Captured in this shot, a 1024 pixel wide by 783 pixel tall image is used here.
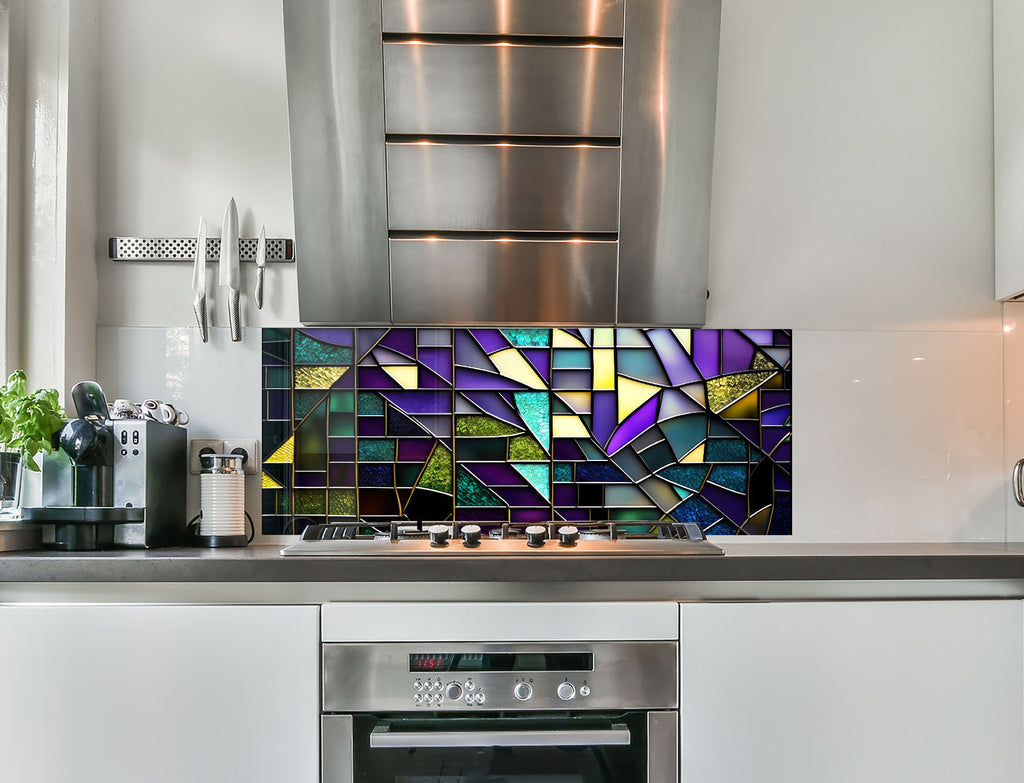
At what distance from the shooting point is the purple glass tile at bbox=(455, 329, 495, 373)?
2.11 metres

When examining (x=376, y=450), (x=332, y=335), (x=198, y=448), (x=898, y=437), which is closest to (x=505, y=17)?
(x=332, y=335)

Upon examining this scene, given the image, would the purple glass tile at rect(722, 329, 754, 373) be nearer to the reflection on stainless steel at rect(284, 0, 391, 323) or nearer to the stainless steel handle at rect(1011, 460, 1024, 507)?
the stainless steel handle at rect(1011, 460, 1024, 507)

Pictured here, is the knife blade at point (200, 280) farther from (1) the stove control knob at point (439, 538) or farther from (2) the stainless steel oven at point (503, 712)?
(2) the stainless steel oven at point (503, 712)

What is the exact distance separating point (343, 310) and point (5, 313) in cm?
78

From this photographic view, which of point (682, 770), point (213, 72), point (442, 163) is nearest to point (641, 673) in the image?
point (682, 770)

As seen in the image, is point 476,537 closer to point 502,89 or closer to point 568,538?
point 568,538

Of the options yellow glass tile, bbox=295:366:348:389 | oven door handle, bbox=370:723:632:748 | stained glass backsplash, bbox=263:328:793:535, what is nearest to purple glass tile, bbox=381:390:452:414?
stained glass backsplash, bbox=263:328:793:535

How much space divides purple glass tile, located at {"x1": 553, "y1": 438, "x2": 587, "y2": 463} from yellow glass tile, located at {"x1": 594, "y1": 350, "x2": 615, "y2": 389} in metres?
0.16

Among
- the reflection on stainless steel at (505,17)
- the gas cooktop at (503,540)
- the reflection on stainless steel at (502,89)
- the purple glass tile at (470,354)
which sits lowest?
the gas cooktop at (503,540)

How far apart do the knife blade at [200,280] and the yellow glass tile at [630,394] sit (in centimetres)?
105

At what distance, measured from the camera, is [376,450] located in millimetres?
2092

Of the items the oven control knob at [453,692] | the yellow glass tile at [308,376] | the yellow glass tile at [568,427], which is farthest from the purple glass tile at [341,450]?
the oven control knob at [453,692]

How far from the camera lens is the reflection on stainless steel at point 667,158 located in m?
1.91

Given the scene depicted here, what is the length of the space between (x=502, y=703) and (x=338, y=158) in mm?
1242
